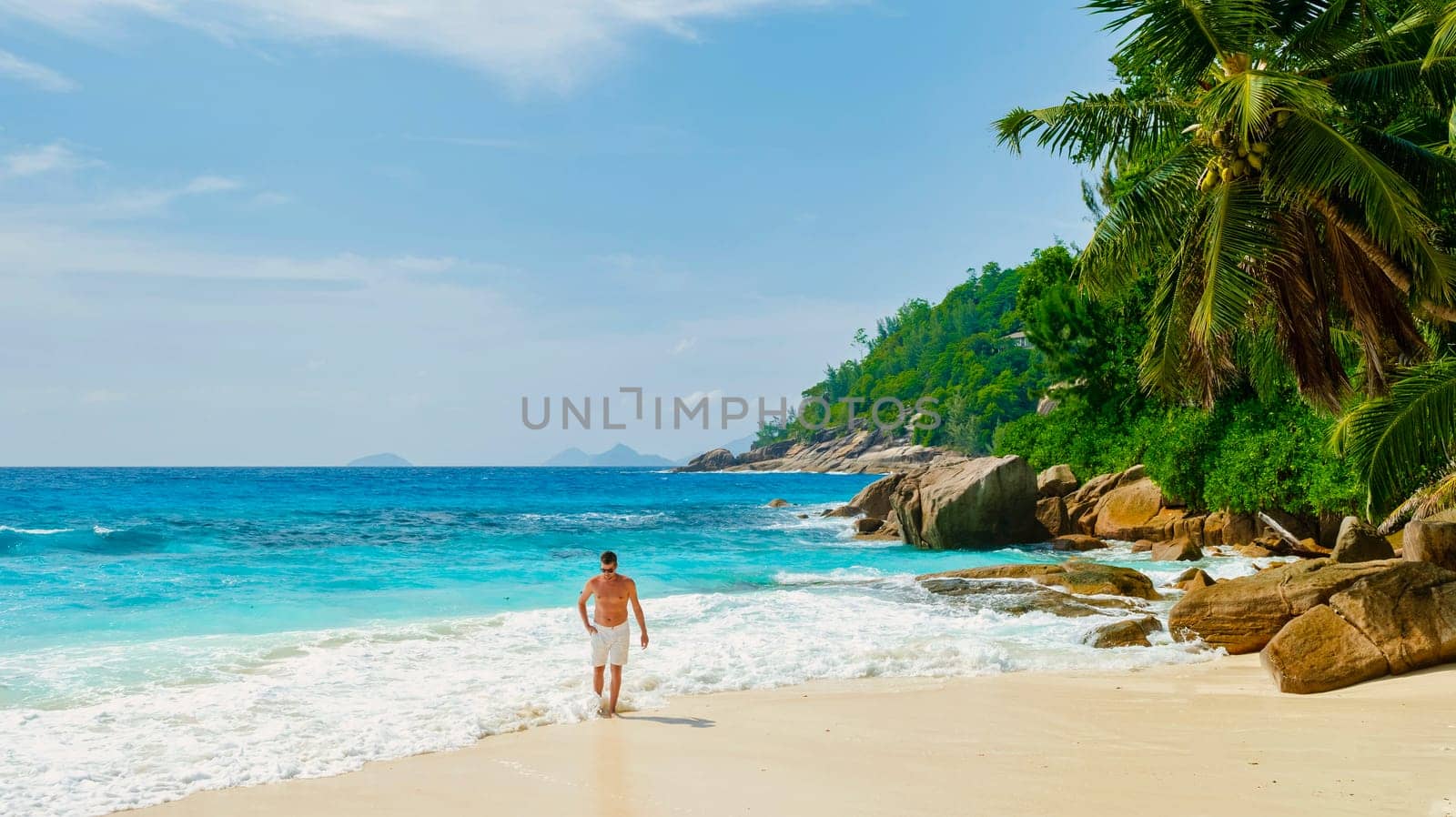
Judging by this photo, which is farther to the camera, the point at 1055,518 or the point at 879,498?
the point at 879,498

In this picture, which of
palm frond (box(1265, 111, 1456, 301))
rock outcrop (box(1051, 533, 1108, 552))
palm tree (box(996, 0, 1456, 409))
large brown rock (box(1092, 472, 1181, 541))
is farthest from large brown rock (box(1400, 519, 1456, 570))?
large brown rock (box(1092, 472, 1181, 541))

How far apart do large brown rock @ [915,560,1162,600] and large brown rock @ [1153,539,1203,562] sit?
5.97 meters

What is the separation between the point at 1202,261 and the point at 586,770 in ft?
31.0

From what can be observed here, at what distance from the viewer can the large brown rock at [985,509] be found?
88.8ft

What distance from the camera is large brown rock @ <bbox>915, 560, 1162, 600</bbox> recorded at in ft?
51.7

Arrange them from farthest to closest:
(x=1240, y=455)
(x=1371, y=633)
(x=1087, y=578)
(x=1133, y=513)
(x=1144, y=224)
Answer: (x=1133, y=513) < (x=1240, y=455) < (x=1087, y=578) < (x=1144, y=224) < (x=1371, y=633)

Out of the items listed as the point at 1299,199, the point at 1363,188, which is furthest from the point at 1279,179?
the point at 1363,188

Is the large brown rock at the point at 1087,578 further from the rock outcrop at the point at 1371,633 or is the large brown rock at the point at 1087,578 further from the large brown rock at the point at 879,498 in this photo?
the large brown rock at the point at 879,498

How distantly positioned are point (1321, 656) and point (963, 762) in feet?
14.4

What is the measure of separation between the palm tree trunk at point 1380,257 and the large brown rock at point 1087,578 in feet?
20.2

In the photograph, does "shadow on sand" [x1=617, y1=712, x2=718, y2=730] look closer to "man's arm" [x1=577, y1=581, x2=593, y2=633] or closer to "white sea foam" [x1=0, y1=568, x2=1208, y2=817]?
"white sea foam" [x1=0, y1=568, x2=1208, y2=817]

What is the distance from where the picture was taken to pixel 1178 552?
21938mm

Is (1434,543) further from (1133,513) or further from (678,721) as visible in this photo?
(1133,513)

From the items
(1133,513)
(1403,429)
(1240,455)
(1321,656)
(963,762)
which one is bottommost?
(963,762)
